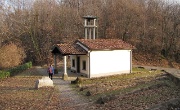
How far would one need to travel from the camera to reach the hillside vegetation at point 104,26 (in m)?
46.2

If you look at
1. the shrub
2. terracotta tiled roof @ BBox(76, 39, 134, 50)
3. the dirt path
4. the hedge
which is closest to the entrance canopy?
terracotta tiled roof @ BBox(76, 39, 134, 50)

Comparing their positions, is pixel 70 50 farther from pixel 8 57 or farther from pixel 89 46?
pixel 8 57

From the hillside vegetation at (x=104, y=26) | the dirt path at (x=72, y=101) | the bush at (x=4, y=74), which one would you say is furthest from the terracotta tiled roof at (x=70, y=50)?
the hillside vegetation at (x=104, y=26)

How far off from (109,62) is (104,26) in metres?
22.4

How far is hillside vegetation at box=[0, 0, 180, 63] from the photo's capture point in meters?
46.2

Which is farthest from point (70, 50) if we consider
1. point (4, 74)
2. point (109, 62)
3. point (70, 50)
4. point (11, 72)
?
point (11, 72)

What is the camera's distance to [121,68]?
2862cm

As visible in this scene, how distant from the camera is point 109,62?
1083 inches

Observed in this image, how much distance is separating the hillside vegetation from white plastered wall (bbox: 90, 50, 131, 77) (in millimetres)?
17358

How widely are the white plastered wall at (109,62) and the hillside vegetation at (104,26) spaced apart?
17.4 metres

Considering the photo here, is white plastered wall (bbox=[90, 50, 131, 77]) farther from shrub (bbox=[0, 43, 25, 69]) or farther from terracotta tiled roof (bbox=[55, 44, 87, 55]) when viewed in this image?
shrub (bbox=[0, 43, 25, 69])

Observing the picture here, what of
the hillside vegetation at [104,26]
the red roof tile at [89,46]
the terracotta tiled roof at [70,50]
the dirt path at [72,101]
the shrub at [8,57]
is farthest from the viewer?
the hillside vegetation at [104,26]

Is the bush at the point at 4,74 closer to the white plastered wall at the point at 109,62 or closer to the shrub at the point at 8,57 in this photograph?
the shrub at the point at 8,57

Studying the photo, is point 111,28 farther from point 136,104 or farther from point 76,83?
point 136,104
